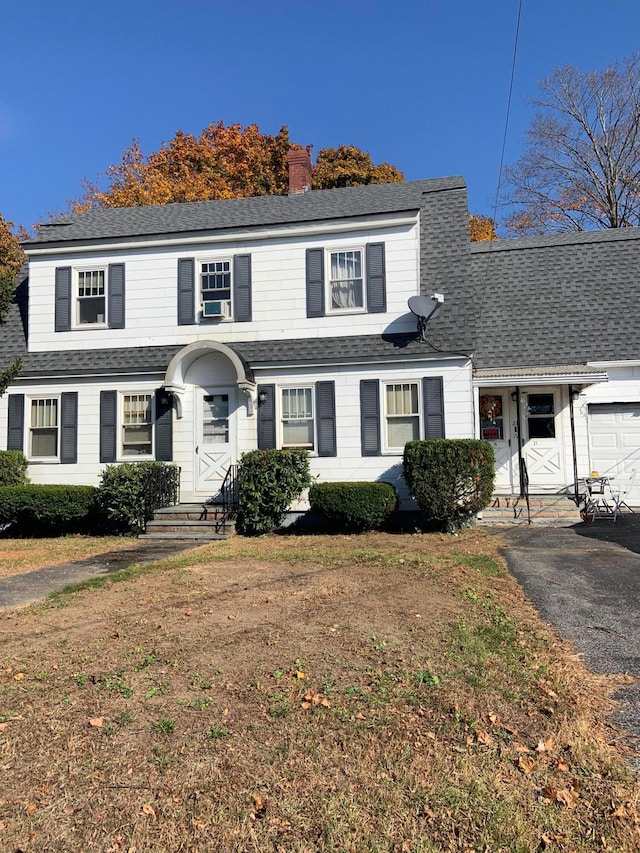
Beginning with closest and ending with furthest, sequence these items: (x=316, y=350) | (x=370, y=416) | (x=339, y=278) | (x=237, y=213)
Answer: (x=370, y=416) → (x=316, y=350) → (x=339, y=278) → (x=237, y=213)

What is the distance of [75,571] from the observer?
8.29 meters

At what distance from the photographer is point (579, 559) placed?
825 centimetres

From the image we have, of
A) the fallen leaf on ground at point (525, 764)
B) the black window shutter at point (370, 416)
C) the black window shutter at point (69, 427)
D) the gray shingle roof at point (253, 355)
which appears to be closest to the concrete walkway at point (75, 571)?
the black window shutter at point (69, 427)

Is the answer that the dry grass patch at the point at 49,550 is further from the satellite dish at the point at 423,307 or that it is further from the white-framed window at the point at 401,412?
the satellite dish at the point at 423,307

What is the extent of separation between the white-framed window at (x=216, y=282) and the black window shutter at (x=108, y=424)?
2682mm

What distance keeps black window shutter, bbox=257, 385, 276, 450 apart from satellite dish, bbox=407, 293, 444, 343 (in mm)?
3227

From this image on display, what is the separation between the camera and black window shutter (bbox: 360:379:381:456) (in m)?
12.2

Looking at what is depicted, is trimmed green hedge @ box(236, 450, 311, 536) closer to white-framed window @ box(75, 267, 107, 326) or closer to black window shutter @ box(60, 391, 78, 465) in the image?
black window shutter @ box(60, 391, 78, 465)

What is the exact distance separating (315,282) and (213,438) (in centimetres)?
397

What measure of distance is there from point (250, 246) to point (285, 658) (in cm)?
1064

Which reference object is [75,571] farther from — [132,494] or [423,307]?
[423,307]

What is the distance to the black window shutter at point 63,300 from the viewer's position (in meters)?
13.7

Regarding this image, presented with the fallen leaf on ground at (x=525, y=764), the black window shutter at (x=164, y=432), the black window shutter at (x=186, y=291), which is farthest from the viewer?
the black window shutter at (x=186, y=291)

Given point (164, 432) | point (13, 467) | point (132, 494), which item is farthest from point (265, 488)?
point (13, 467)
